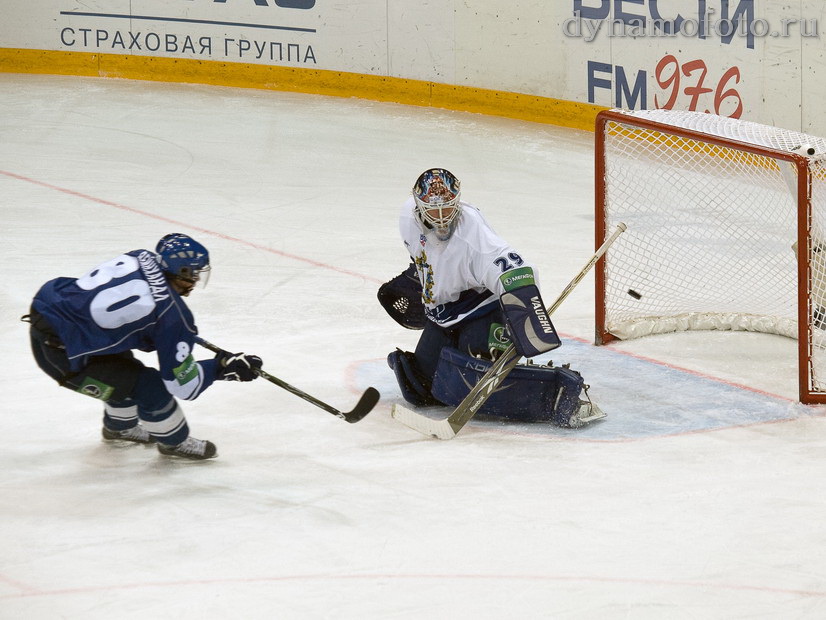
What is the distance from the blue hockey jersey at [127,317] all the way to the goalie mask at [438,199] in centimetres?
88

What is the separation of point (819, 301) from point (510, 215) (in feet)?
9.20

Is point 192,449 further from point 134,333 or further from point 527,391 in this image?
point 527,391

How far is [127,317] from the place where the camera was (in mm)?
3543

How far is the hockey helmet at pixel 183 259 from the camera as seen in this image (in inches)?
142

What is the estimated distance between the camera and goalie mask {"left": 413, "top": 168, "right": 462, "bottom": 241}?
13.3ft

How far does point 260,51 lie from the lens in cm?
1014

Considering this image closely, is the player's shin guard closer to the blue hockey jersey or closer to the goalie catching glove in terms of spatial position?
the blue hockey jersey

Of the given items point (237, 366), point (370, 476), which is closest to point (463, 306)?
A: point (370, 476)

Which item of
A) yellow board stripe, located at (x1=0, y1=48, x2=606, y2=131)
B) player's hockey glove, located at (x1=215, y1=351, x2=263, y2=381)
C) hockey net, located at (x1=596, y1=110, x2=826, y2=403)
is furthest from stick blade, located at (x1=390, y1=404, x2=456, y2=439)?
yellow board stripe, located at (x1=0, y1=48, x2=606, y2=131)

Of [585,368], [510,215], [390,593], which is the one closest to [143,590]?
[390,593]

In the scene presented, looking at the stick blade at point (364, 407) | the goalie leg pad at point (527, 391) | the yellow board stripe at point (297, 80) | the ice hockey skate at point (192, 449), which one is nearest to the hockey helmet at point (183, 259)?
the ice hockey skate at point (192, 449)

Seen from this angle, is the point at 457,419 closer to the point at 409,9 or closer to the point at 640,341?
the point at 640,341

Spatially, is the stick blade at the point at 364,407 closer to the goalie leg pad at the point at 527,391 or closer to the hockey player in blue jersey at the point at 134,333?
the goalie leg pad at the point at 527,391

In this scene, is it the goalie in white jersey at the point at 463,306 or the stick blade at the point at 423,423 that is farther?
the stick blade at the point at 423,423
